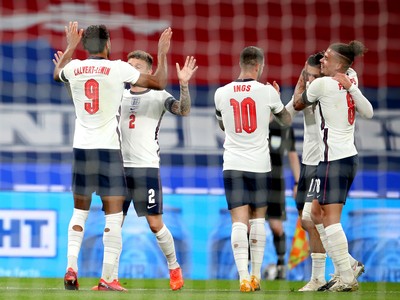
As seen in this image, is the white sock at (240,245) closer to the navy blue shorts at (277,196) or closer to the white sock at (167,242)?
the white sock at (167,242)

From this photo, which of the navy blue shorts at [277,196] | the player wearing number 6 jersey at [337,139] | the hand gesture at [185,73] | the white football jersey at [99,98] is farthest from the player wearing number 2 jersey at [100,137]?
the navy blue shorts at [277,196]

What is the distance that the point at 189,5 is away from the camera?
50.0 feet

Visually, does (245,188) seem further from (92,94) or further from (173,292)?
(92,94)

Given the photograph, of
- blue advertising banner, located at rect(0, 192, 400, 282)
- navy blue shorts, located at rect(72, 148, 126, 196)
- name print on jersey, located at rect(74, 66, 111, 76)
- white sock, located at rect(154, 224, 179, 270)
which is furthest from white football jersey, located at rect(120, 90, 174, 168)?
blue advertising banner, located at rect(0, 192, 400, 282)

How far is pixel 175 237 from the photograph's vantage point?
11.3 metres

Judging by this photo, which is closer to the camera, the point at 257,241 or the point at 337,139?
the point at 337,139

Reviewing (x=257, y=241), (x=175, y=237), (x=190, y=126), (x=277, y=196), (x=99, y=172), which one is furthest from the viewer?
(x=190, y=126)

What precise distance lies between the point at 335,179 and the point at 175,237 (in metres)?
3.46

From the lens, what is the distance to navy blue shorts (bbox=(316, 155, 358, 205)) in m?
8.08

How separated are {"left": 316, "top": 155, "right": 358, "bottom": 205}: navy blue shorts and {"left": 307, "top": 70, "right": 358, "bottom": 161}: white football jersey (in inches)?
2.0

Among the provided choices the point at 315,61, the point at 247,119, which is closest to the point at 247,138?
the point at 247,119

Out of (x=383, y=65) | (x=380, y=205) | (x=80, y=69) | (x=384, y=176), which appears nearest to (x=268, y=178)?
(x=80, y=69)

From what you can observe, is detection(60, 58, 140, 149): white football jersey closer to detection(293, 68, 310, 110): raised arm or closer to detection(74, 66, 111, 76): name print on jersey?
detection(74, 66, 111, 76): name print on jersey

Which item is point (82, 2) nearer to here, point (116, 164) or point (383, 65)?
point (383, 65)
